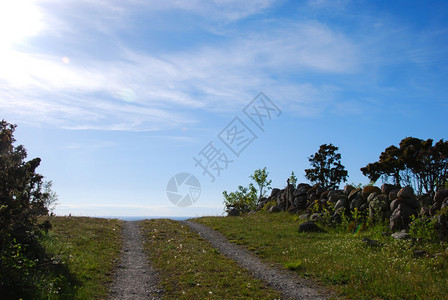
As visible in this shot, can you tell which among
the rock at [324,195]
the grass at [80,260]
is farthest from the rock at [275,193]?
the grass at [80,260]

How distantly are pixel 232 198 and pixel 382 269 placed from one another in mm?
43465

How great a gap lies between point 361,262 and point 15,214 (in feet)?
50.4

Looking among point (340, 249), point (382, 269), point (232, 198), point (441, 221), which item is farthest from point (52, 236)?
point (232, 198)

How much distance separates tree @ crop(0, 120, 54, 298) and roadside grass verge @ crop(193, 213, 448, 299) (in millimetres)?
11738

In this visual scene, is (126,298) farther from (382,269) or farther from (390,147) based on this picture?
(390,147)

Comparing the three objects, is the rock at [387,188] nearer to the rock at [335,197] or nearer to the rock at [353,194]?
the rock at [353,194]

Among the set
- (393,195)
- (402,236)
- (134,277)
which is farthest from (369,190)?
(134,277)

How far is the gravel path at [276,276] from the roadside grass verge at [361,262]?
0.62 metres

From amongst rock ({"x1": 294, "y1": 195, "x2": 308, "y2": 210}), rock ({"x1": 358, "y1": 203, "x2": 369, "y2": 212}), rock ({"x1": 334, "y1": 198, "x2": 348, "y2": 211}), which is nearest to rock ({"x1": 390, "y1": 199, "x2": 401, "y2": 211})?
rock ({"x1": 358, "y1": 203, "x2": 369, "y2": 212})

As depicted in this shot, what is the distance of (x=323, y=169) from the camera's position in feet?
173

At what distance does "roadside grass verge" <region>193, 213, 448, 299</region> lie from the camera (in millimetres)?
12580

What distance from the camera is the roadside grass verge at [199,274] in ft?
43.0

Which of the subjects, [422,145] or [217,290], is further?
[422,145]

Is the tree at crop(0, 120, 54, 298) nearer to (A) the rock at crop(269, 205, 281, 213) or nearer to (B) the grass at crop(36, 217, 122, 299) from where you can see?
(B) the grass at crop(36, 217, 122, 299)
